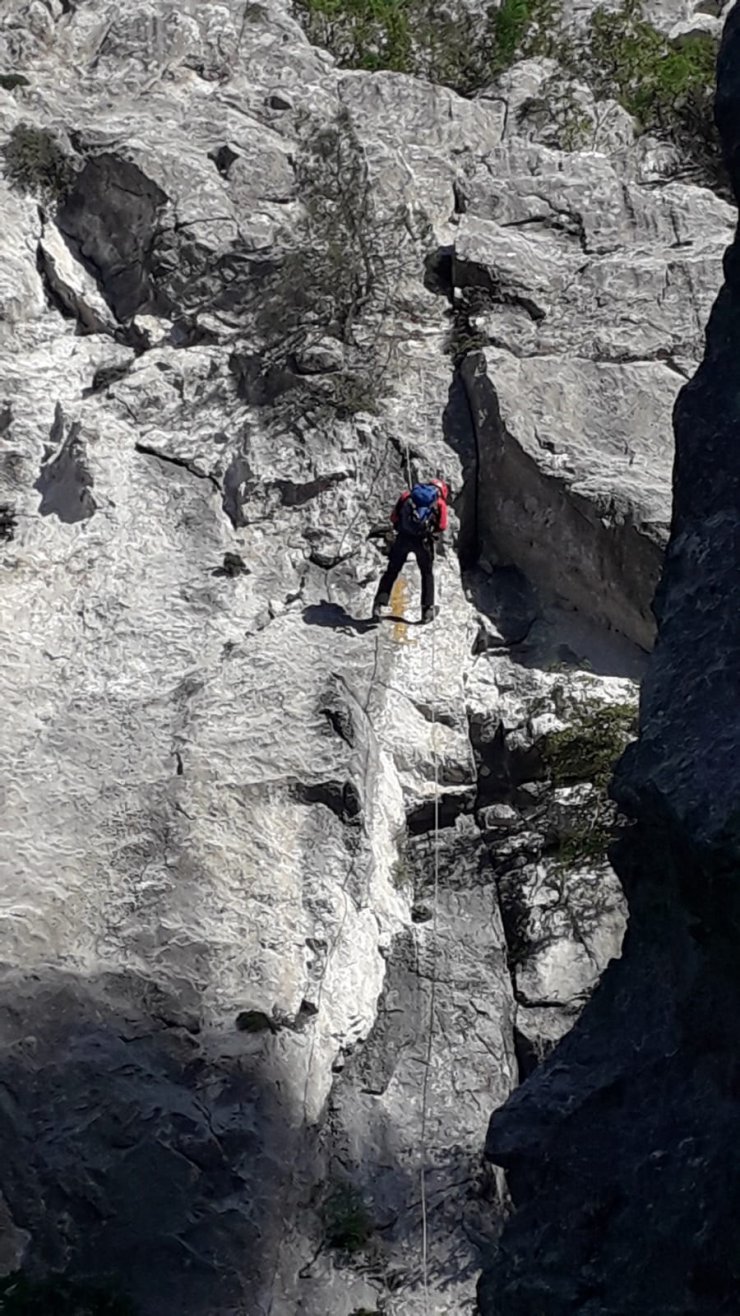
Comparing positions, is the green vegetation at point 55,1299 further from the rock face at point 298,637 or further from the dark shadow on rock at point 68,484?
the dark shadow on rock at point 68,484

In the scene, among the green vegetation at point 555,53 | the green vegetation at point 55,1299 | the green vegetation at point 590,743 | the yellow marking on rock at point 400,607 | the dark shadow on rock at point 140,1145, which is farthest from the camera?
the green vegetation at point 555,53

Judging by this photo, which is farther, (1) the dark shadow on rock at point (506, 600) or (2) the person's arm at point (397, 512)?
(1) the dark shadow on rock at point (506, 600)

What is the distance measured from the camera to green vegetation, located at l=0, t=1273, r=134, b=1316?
587cm

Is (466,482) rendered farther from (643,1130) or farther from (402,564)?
(643,1130)

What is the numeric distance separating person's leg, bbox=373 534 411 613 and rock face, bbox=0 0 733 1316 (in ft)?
0.76

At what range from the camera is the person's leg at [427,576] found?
9891 mm

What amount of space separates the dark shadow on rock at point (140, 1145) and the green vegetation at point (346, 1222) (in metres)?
0.38

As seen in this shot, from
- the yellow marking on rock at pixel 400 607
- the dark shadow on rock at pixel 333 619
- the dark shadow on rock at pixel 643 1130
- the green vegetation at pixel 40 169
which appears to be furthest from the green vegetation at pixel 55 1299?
the green vegetation at pixel 40 169

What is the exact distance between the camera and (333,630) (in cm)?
990

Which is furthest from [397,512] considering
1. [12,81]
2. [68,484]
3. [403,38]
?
[403,38]

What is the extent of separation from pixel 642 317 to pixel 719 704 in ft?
28.9

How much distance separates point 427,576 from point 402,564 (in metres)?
0.22

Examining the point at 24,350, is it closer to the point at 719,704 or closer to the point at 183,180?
the point at 183,180

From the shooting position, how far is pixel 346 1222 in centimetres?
697
